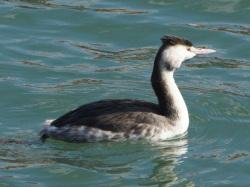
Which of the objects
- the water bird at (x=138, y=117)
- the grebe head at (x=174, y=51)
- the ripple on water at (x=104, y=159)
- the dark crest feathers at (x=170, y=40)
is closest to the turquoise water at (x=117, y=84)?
the ripple on water at (x=104, y=159)

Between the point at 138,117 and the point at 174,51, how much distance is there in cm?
93

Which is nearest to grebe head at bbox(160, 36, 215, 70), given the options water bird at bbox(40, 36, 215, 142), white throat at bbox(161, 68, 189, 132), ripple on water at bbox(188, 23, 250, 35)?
water bird at bbox(40, 36, 215, 142)

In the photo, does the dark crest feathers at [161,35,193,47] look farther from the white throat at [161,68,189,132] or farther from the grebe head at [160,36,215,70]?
the white throat at [161,68,189,132]

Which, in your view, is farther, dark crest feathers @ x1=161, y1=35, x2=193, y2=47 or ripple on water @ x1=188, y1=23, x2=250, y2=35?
ripple on water @ x1=188, y1=23, x2=250, y2=35

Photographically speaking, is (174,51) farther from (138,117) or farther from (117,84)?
(117,84)

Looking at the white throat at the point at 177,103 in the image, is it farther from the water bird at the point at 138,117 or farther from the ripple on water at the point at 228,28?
the ripple on water at the point at 228,28

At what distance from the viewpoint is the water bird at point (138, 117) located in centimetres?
1315

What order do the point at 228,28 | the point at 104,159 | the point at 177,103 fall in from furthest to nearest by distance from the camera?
1. the point at 228,28
2. the point at 177,103
3. the point at 104,159

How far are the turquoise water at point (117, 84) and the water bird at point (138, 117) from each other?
0.14 metres

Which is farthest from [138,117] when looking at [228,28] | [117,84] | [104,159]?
[228,28]

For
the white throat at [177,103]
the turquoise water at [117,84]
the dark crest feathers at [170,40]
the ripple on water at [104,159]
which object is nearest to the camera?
the ripple on water at [104,159]

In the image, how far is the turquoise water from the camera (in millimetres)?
12469

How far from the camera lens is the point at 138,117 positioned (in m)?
13.2

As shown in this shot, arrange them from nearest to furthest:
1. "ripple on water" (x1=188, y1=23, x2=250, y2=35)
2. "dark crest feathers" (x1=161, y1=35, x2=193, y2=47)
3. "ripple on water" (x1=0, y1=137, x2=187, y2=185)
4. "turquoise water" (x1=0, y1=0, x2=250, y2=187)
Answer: "ripple on water" (x1=0, y1=137, x2=187, y2=185) → "turquoise water" (x1=0, y1=0, x2=250, y2=187) → "dark crest feathers" (x1=161, y1=35, x2=193, y2=47) → "ripple on water" (x1=188, y1=23, x2=250, y2=35)
